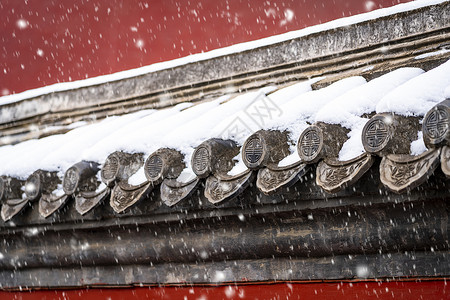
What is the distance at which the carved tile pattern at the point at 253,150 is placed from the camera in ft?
6.21

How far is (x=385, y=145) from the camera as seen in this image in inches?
63.8

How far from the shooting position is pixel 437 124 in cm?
152

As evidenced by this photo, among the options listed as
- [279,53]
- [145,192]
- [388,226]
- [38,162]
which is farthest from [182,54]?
[388,226]

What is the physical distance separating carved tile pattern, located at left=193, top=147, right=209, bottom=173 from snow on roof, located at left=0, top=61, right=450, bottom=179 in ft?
0.37

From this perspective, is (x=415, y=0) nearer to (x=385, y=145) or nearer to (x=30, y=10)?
(x=385, y=145)

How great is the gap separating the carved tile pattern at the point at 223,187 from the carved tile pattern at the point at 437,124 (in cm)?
60

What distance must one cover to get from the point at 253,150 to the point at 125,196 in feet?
1.89

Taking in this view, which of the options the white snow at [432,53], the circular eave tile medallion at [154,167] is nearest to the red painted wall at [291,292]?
the circular eave tile medallion at [154,167]

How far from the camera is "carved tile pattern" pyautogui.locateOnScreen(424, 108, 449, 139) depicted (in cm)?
150

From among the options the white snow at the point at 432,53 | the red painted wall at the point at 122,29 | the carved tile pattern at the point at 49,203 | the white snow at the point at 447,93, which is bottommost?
the carved tile pattern at the point at 49,203

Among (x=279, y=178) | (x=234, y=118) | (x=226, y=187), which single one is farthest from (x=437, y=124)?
(x=234, y=118)

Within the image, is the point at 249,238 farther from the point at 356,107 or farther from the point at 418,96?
the point at 418,96

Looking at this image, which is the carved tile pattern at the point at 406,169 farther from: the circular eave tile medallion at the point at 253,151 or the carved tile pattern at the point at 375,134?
the circular eave tile medallion at the point at 253,151

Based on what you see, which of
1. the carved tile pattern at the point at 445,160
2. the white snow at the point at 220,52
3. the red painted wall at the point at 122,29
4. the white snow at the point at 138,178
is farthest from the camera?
the red painted wall at the point at 122,29
